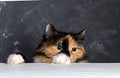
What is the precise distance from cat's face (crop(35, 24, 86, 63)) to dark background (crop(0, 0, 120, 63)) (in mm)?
128

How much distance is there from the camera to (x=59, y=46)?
119cm

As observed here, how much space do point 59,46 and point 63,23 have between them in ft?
0.82

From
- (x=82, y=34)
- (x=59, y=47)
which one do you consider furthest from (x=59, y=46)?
(x=82, y=34)

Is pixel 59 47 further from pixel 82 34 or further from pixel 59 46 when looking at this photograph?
pixel 82 34

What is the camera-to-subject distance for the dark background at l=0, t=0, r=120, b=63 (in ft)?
4.63

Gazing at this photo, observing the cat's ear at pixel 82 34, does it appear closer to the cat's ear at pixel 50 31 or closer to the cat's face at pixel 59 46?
the cat's face at pixel 59 46

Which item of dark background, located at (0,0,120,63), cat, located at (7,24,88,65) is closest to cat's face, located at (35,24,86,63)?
cat, located at (7,24,88,65)

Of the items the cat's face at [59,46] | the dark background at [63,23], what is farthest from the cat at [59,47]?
the dark background at [63,23]

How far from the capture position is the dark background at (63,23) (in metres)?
1.41

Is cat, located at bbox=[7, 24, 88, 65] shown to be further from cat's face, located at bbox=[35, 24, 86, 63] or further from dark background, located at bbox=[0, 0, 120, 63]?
dark background, located at bbox=[0, 0, 120, 63]

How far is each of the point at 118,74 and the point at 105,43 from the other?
0.68m

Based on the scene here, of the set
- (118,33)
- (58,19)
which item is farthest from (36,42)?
(118,33)

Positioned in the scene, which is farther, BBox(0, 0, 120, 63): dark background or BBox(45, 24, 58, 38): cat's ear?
BBox(0, 0, 120, 63): dark background

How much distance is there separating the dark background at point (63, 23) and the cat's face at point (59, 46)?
128 mm
